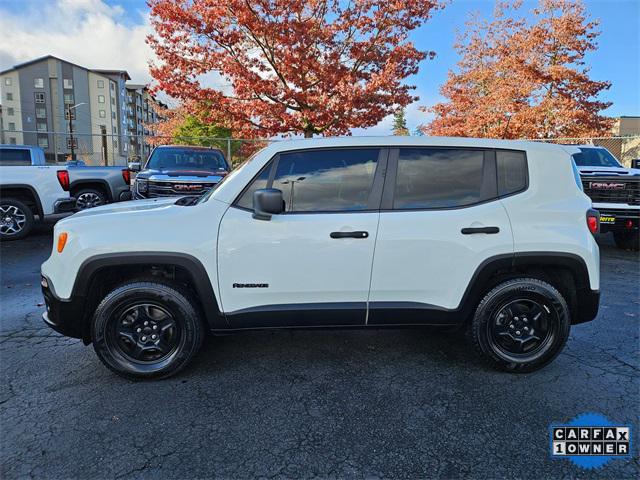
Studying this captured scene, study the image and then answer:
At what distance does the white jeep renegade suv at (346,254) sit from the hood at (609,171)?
19.7 feet

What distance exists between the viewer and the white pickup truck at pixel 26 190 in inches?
320

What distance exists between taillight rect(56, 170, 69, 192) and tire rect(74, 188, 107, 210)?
0.90 meters

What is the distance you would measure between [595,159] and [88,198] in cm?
1145

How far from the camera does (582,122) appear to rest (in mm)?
15938

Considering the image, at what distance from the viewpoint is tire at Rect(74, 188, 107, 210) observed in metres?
9.49

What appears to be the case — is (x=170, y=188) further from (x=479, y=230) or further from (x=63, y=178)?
(x=479, y=230)

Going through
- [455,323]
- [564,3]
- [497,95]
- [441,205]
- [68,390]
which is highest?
[564,3]

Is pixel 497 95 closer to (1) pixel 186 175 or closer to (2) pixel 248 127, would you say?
(2) pixel 248 127

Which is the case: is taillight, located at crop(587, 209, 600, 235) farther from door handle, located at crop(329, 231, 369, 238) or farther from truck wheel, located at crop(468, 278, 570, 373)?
door handle, located at crop(329, 231, 369, 238)

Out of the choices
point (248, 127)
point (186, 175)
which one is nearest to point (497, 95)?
point (248, 127)

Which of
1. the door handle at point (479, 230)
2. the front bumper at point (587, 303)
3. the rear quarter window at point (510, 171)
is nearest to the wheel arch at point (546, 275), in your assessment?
the front bumper at point (587, 303)

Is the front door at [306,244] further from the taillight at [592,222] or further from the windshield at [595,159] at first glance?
the windshield at [595,159]

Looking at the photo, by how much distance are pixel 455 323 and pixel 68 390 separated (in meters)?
2.90

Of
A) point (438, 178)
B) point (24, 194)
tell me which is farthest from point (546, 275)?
point (24, 194)
